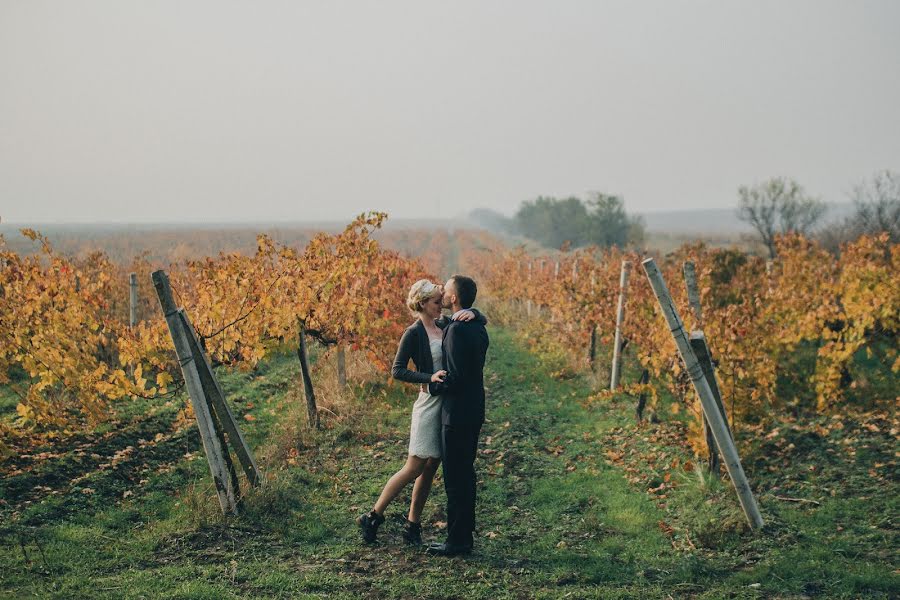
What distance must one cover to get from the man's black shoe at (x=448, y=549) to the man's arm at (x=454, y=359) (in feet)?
3.76

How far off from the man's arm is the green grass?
1243 millimetres

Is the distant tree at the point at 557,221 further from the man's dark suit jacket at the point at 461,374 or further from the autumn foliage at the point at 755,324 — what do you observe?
the man's dark suit jacket at the point at 461,374

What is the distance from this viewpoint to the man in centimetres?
418

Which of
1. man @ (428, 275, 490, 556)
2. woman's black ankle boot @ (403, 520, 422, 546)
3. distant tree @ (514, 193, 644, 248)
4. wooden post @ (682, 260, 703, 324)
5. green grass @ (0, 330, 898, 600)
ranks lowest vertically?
green grass @ (0, 330, 898, 600)

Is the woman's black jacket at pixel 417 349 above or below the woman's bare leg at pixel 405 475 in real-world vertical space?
above

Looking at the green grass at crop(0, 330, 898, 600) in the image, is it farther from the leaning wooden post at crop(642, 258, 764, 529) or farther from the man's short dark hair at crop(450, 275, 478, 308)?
the man's short dark hair at crop(450, 275, 478, 308)

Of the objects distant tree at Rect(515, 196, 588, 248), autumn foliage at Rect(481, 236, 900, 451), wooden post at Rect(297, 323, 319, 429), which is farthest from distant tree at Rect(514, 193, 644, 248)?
wooden post at Rect(297, 323, 319, 429)

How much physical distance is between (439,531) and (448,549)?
2.19 ft

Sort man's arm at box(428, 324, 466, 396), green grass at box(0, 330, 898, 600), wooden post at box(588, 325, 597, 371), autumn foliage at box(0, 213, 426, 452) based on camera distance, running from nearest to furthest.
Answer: green grass at box(0, 330, 898, 600) → man's arm at box(428, 324, 466, 396) → autumn foliage at box(0, 213, 426, 452) → wooden post at box(588, 325, 597, 371)

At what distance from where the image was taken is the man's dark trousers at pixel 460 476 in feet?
13.9

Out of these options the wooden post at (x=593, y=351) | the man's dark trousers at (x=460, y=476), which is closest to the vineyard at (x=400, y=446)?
the man's dark trousers at (x=460, y=476)

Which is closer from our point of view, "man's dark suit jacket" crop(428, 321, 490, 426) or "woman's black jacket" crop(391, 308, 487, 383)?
"man's dark suit jacket" crop(428, 321, 490, 426)

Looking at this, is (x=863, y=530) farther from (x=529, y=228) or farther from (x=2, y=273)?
(x=529, y=228)

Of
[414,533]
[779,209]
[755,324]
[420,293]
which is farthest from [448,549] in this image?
[779,209]
